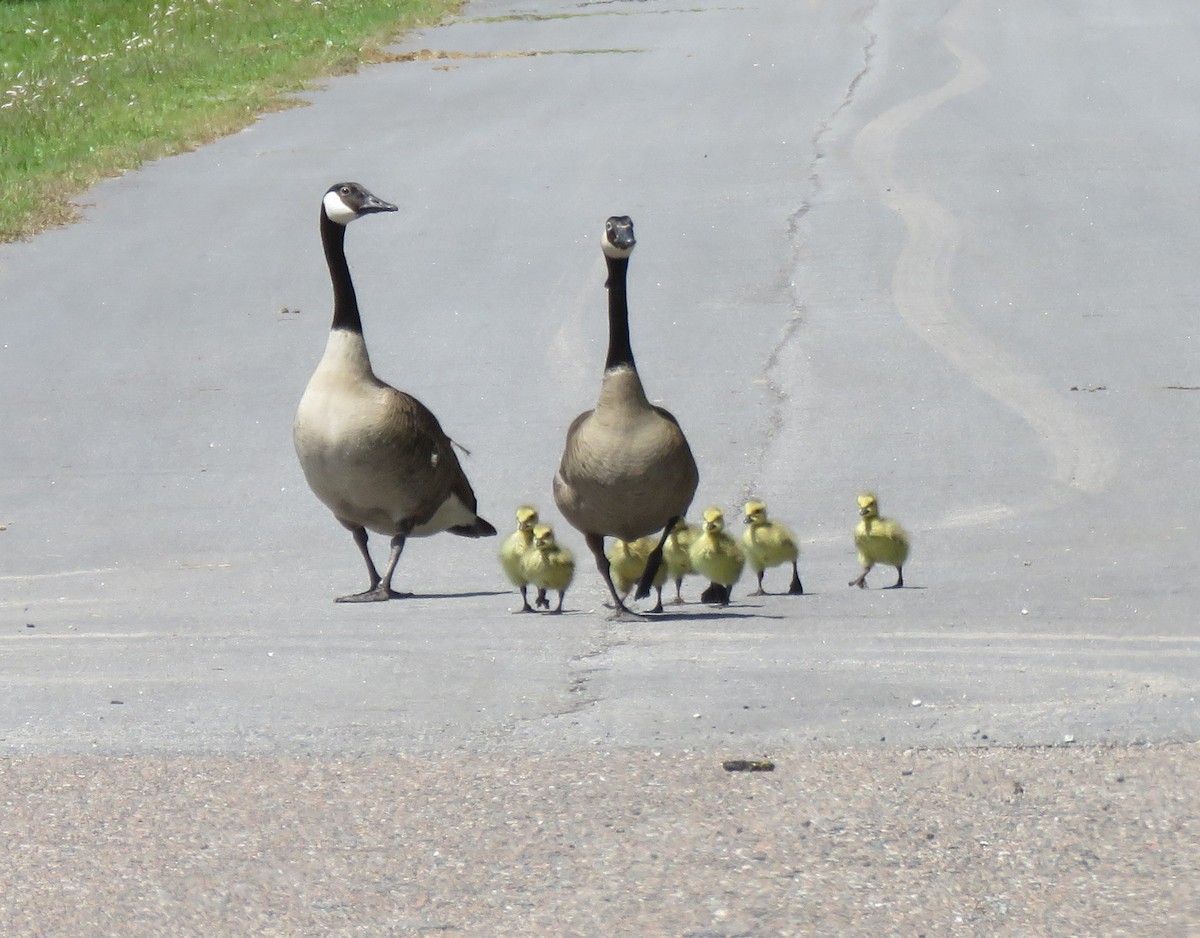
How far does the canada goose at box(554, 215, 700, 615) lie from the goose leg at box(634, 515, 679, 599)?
5 cm

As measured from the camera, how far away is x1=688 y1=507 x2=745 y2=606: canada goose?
8.34 metres

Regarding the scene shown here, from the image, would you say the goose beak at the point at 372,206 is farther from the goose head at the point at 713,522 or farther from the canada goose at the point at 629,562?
the goose head at the point at 713,522

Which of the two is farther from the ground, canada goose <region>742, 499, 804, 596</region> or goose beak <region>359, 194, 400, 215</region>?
goose beak <region>359, 194, 400, 215</region>

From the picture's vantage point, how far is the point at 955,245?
654 inches

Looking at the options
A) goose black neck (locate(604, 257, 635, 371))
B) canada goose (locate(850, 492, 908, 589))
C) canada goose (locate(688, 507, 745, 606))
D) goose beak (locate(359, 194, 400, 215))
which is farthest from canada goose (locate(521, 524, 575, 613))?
goose beak (locate(359, 194, 400, 215))


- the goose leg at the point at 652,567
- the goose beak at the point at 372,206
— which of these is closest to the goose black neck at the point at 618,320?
the goose leg at the point at 652,567

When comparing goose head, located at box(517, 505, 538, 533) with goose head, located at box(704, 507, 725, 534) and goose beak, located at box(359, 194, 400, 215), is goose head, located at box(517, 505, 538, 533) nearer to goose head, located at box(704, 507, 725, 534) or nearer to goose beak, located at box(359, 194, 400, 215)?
goose head, located at box(704, 507, 725, 534)

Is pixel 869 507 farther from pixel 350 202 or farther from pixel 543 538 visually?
pixel 350 202

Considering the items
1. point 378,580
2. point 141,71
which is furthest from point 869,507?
point 141,71

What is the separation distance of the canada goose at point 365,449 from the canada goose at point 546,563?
632mm

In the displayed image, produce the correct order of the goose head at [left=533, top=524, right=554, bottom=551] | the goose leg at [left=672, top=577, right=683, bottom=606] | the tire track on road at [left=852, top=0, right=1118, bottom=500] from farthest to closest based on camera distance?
the tire track on road at [left=852, top=0, right=1118, bottom=500] < the goose leg at [left=672, top=577, right=683, bottom=606] < the goose head at [left=533, top=524, right=554, bottom=551]

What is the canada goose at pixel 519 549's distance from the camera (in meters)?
8.37

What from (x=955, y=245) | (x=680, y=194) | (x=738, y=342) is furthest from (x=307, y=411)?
(x=680, y=194)

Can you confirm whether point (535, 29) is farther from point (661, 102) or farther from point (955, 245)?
point (955, 245)
